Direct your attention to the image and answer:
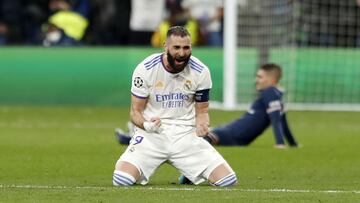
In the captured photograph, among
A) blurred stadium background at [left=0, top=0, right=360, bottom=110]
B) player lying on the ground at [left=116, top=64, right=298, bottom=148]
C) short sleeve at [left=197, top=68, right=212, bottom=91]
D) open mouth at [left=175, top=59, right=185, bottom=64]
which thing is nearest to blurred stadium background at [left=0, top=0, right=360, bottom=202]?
blurred stadium background at [left=0, top=0, right=360, bottom=110]

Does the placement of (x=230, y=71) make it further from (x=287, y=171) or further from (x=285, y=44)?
(x=287, y=171)

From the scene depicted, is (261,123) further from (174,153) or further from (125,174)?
(125,174)

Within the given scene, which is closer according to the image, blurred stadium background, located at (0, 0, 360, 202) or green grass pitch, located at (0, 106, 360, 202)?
green grass pitch, located at (0, 106, 360, 202)

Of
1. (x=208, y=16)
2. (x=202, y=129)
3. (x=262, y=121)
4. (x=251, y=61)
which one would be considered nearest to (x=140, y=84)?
(x=202, y=129)

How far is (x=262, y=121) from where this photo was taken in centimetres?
1792

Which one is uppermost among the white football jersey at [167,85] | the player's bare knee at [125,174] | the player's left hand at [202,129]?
the white football jersey at [167,85]

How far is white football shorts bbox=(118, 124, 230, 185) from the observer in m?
12.5

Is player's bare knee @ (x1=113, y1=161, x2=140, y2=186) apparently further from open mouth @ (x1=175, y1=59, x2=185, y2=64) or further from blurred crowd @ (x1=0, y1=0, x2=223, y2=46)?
blurred crowd @ (x1=0, y1=0, x2=223, y2=46)

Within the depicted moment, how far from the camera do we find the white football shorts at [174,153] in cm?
1253

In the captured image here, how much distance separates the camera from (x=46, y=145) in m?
18.7

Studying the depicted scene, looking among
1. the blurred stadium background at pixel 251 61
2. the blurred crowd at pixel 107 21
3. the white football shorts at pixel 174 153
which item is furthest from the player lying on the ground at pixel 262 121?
the blurred crowd at pixel 107 21

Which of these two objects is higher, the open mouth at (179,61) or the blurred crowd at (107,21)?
→ the open mouth at (179,61)

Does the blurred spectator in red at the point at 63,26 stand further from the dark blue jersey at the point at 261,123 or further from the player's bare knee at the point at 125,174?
the player's bare knee at the point at 125,174

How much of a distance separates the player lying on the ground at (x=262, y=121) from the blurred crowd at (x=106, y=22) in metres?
10.7
